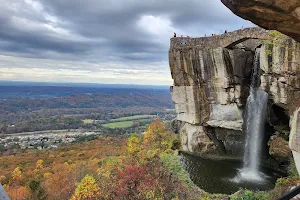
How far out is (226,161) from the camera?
83.2 feet

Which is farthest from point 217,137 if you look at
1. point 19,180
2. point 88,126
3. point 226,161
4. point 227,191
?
point 88,126

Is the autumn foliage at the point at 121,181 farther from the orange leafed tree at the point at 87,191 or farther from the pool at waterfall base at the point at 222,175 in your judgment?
the pool at waterfall base at the point at 222,175

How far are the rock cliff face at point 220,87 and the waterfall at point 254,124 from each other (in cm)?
75

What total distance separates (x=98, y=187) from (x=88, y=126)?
102m

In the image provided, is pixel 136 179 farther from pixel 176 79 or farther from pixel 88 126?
pixel 88 126

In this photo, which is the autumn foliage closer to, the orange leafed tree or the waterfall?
the orange leafed tree

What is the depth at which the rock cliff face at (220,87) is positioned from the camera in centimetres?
1991

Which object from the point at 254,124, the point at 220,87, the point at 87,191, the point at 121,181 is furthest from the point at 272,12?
the point at 254,124

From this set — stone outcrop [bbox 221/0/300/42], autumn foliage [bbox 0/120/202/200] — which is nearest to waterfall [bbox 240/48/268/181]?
autumn foliage [bbox 0/120/202/200]

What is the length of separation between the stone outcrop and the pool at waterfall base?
49.1 ft

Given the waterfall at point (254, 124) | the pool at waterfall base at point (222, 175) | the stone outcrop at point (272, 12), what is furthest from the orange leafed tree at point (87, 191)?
the stone outcrop at point (272, 12)

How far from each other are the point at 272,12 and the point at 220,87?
19.3m

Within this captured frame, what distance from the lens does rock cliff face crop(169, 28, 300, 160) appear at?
19906mm

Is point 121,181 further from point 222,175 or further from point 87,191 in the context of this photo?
point 222,175
